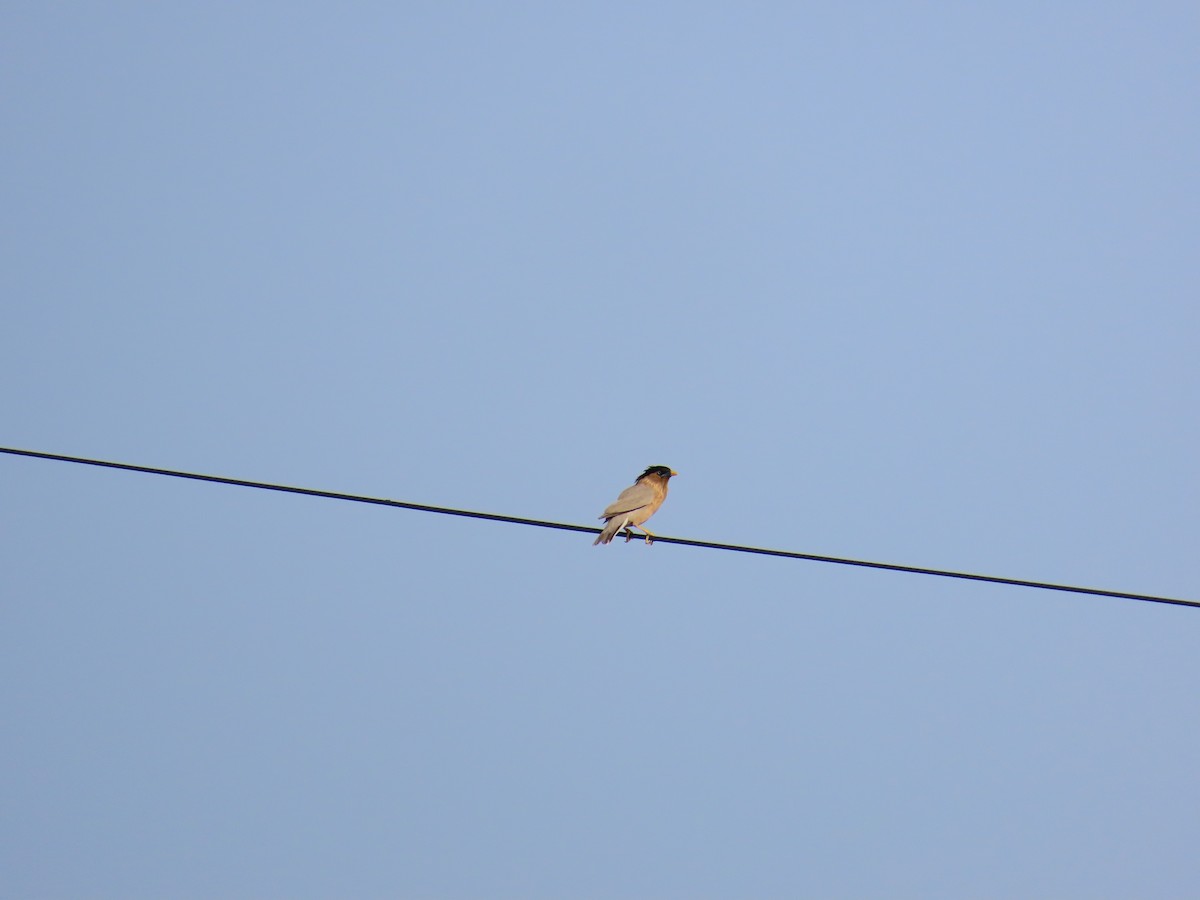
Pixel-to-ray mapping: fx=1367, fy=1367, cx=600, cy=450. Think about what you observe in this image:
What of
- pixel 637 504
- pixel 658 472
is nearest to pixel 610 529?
pixel 637 504

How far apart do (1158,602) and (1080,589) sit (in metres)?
→ 0.44

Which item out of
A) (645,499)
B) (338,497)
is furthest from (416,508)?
(645,499)

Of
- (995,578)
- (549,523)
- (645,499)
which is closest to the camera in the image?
(995,578)

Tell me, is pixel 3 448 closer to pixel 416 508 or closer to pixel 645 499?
pixel 416 508

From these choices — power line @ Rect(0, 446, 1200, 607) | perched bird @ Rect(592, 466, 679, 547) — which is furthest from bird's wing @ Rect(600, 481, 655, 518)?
power line @ Rect(0, 446, 1200, 607)

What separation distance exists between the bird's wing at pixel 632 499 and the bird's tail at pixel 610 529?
97mm

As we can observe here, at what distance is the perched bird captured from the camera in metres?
12.1

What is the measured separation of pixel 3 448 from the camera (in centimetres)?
795

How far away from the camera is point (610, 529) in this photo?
11844 mm

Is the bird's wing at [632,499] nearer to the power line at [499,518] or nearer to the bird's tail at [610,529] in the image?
the bird's tail at [610,529]

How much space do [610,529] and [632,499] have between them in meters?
1.11

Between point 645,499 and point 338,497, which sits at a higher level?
point 645,499

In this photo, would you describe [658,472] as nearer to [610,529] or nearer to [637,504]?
[637,504]

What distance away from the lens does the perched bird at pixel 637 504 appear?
1215 cm
